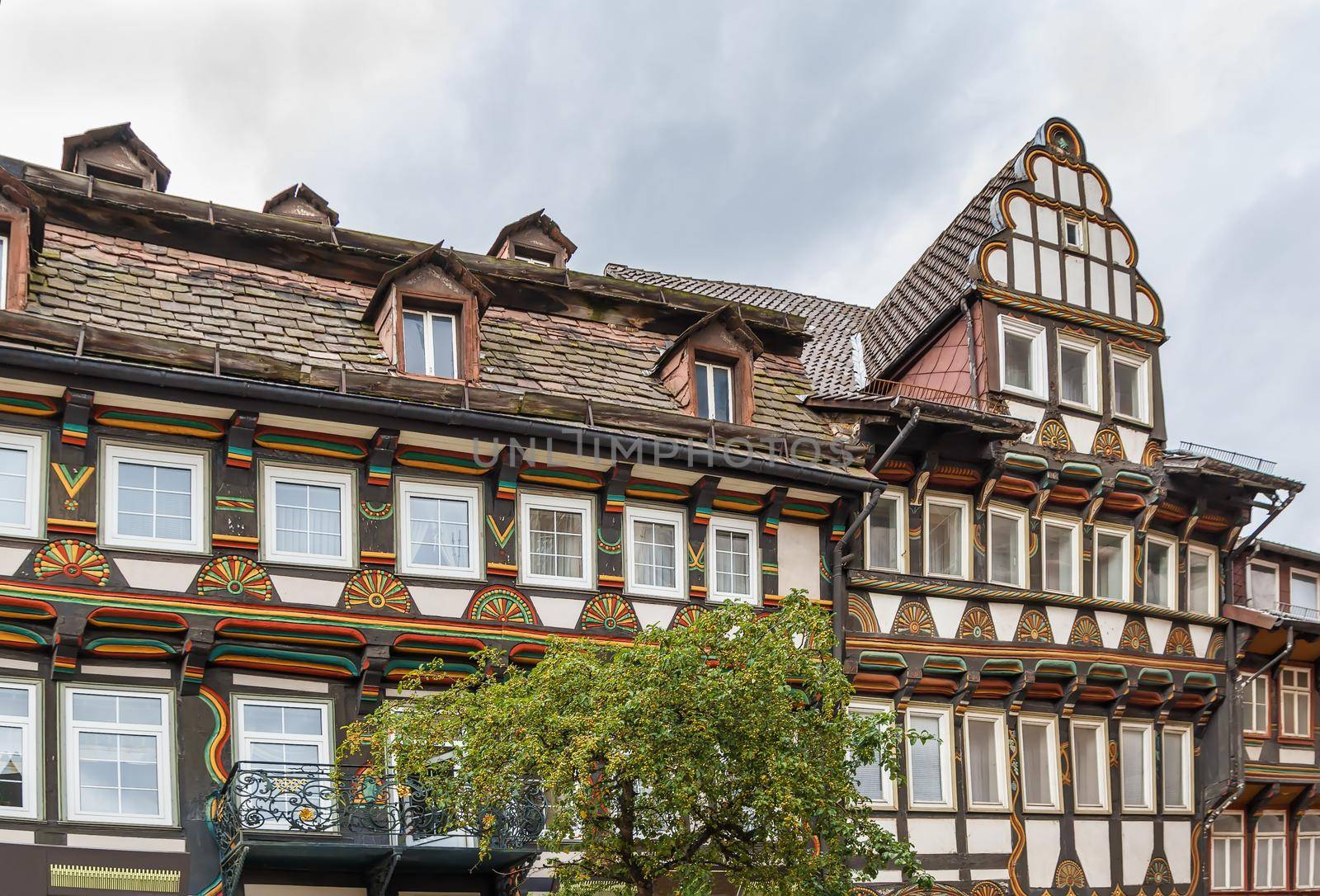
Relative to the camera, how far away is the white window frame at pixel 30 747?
Answer: 19.7 metres

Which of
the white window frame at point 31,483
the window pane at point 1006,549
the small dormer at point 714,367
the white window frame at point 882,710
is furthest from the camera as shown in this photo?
the window pane at point 1006,549

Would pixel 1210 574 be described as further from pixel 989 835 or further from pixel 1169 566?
pixel 989 835

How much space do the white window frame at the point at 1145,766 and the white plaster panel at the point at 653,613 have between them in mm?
8842

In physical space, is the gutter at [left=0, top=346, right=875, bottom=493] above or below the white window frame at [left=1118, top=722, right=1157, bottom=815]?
above

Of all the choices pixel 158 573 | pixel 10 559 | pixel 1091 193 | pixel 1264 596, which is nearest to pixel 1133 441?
pixel 1091 193

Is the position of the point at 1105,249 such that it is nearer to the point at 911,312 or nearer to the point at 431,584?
the point at 911,312

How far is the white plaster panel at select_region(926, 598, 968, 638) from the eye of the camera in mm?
27156

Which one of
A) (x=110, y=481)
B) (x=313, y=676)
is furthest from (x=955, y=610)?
(x=110, y=481)

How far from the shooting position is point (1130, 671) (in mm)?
29062

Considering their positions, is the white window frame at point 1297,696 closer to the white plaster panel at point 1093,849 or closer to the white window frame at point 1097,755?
the white window frame at point 1097,755

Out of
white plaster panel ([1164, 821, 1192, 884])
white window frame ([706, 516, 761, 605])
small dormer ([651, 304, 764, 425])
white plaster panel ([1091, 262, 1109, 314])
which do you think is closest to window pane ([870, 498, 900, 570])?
white window frame ([706, 516, 761, 605])

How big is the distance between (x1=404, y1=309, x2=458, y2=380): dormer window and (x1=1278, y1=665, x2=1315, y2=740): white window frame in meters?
16.9

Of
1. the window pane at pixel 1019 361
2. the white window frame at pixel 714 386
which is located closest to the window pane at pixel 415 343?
the white window frame at pixel 714 386

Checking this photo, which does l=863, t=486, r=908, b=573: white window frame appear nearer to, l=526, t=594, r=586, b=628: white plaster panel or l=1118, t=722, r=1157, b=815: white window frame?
l=1118, t=722, r=1157, b=815: white window frame
